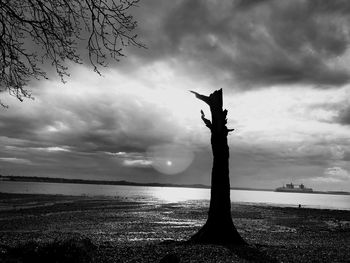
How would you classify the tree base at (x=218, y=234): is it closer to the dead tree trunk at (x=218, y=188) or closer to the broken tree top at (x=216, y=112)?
the dead tree trunk at (x=218, y=188)

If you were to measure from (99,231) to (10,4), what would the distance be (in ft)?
66.5

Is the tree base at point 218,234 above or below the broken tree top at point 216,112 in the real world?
below

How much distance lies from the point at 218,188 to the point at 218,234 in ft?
8.21

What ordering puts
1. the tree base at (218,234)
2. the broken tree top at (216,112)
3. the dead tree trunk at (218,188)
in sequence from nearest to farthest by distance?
the tree base at (218,234), the dead tree trunk at (218,188), the broken tree top at (216,112)

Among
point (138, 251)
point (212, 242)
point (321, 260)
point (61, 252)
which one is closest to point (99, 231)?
point (212, 242)

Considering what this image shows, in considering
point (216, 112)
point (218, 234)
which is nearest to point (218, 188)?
point (218, 234)

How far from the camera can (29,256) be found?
11.3 m

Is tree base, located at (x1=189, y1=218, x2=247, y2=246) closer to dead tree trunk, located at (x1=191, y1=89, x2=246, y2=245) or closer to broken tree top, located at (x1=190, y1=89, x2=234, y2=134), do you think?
dead tree trunk, located at (x1=191, y1=89, x2=246, y2=245)

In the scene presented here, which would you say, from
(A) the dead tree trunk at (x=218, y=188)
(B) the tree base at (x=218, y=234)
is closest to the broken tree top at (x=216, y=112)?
(A) the dead tree trunk at (x=218, y=188)

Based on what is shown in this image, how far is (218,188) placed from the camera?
770 inches

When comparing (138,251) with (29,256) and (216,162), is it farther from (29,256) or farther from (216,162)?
(216,162)

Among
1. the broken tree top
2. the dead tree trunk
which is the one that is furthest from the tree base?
the broken tree top

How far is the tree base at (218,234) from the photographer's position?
18016mm

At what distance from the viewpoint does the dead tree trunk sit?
1831 centimetres
